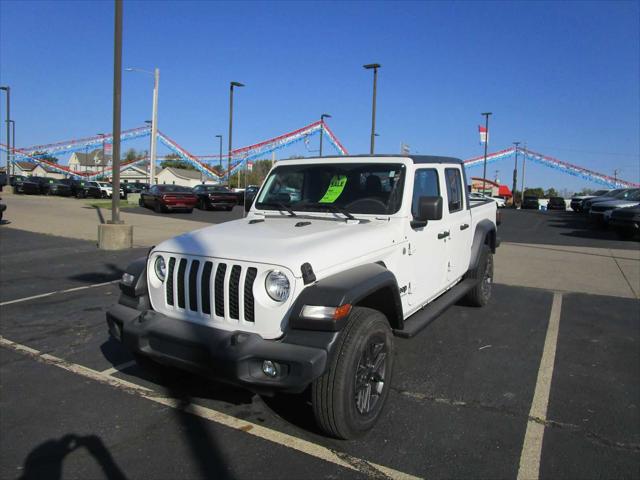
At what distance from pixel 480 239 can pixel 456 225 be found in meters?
0.92

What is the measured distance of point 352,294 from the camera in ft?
10.0

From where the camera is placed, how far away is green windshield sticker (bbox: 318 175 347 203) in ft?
15.1

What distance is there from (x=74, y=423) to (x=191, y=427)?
0.81m

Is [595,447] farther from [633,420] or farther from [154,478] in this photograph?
[154,478]

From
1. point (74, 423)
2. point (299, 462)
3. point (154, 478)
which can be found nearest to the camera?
point (154, 478)

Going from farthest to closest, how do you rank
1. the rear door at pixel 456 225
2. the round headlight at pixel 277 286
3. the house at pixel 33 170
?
the house at pixel 33 170 → the rear door at pixel 456 225 → the round headlight at pixel 277 286

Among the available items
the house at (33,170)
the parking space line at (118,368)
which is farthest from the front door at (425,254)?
the house at (33,170)

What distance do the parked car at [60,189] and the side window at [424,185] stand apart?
43791 mm

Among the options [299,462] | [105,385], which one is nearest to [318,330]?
[299,462]

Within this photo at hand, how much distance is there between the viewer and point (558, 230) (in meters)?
19.0

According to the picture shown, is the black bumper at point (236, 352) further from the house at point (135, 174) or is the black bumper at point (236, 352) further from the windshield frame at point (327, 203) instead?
the house at point (135, 174)

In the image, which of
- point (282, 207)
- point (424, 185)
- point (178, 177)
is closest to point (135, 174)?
point (178, 177)

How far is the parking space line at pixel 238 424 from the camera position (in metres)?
2.99

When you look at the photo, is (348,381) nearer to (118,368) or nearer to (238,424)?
(238,424)
